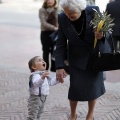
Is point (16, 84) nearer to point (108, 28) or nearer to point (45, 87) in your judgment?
point (45, 87)

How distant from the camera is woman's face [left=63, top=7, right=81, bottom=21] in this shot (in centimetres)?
398

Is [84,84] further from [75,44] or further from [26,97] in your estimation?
[26,97]

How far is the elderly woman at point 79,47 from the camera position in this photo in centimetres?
405

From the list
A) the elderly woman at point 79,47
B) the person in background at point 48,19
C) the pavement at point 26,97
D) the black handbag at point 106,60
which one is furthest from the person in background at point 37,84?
the person in background at point 48,19

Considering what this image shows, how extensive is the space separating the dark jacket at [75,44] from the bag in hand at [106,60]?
116 millimetres

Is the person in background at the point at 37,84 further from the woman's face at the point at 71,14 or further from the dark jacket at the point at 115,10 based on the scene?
the dark jacket at the point at 115,10

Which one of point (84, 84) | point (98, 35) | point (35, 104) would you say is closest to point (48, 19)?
point (84, 84)

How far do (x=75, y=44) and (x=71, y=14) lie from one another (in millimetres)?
367

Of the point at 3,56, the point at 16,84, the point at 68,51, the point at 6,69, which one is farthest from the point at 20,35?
the point at 68,51

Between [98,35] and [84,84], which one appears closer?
[98,35]

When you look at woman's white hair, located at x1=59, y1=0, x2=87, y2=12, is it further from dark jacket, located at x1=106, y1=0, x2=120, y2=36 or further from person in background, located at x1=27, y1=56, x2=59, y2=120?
dark jacket, located at x1=106, y1=0, x2=120, y2=36

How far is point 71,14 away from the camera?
4.04 metres

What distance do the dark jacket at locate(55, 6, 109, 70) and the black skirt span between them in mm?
109

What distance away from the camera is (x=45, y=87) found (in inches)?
167
